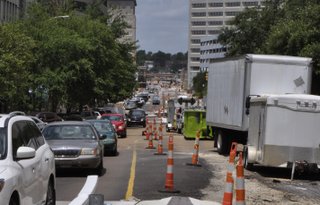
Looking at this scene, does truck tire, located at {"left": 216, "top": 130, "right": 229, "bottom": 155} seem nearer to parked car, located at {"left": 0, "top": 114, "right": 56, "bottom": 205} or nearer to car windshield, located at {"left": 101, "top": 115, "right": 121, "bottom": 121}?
car windshield, located at {"left": 101, "top": 115, "right": 121, "bottom": 121}

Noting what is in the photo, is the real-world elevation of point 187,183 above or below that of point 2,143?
below

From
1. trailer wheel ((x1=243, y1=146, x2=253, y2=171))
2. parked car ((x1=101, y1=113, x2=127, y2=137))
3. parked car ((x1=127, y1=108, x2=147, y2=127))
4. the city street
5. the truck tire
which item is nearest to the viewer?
the city street

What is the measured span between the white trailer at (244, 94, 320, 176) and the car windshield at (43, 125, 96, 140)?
16.2 ft

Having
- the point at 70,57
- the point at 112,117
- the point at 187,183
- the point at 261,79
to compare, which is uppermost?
the point at 70,57

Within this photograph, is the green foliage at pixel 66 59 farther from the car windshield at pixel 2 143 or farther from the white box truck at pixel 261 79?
the car windshield at pixel 2 143

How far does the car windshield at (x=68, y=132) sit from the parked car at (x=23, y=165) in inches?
300

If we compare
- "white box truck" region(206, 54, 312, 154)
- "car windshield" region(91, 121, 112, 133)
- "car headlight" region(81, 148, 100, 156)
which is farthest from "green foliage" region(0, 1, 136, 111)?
"car headlight" region(81, 148, 100, 156)

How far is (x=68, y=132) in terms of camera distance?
17875 millimetres

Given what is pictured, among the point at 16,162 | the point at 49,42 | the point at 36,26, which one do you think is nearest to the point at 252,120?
the point at 16,162

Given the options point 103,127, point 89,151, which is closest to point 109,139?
point 103,127

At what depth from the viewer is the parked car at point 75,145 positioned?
53.6 feet

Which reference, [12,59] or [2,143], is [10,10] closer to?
[12,59]

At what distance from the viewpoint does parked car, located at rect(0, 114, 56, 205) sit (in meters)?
7.41

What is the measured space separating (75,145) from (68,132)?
1.23 m
